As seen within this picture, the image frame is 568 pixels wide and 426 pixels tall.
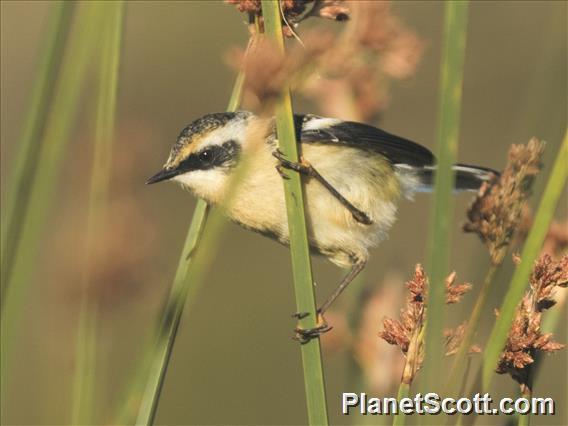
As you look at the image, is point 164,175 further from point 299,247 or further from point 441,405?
point 441,405

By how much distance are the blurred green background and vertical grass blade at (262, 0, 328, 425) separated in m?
0.21

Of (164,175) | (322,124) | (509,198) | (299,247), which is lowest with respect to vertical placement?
(299,247)

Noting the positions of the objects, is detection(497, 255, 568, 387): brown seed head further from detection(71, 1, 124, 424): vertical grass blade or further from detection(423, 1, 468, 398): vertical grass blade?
detection(71, 1, 124, 424): vertical grass blade

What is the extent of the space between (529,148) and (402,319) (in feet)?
1.83

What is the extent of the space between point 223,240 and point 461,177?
144 inches

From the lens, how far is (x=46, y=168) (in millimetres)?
1501

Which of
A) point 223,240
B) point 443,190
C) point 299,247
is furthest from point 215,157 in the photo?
point 223,240

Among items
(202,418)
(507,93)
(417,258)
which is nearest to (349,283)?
(202,418)

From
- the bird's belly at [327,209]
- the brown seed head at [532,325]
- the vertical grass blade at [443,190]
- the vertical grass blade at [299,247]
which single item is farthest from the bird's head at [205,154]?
the vertical grass blade at [443,190]

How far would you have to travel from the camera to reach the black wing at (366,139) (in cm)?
301

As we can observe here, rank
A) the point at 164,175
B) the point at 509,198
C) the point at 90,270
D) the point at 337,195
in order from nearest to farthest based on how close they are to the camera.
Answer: the point at 90,270 < the point at 509,198 < the point at 164,175 < the point at 337,195

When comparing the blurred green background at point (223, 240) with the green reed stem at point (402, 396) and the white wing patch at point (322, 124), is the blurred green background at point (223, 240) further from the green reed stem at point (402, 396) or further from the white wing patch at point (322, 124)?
the green reed stem at point (402, 396)

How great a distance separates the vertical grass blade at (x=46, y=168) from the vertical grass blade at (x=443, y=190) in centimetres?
58

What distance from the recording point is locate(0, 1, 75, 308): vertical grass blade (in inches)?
58.1
